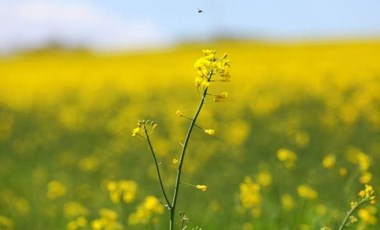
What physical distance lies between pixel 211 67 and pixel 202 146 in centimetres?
674

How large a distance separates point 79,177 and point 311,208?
13.6 feet

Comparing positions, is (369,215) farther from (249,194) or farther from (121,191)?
(121,191)

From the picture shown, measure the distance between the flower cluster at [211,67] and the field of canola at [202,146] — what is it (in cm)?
15

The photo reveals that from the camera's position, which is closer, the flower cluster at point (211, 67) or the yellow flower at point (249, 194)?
the flower cluster at point (211, 67)

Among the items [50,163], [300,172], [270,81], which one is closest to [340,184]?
[300,172]

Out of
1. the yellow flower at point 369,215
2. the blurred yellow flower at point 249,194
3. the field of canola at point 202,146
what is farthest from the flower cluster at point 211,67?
the blurred yellow flower at point 249,194

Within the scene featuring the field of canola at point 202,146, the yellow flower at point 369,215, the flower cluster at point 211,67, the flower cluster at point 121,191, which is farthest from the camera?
the field of canola at point 202,146

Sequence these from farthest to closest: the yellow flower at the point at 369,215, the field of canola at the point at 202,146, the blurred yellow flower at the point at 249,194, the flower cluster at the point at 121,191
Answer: the field of canola at the point at 202,146 → the blurred yellow flower at the point at 249,194 → the flower cluster at the point at 121,191 → the yellow flower at the point at 369,215

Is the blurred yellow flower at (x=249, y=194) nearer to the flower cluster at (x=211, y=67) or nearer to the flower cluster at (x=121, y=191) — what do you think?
the flower cluster at (x=121, y=191)

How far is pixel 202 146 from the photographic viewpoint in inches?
359

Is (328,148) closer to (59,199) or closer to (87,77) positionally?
(59,199)

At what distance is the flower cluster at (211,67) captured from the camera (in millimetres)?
2365

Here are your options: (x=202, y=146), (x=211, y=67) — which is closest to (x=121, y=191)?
(x=211, y=67)

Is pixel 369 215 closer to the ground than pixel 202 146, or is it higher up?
higher up
